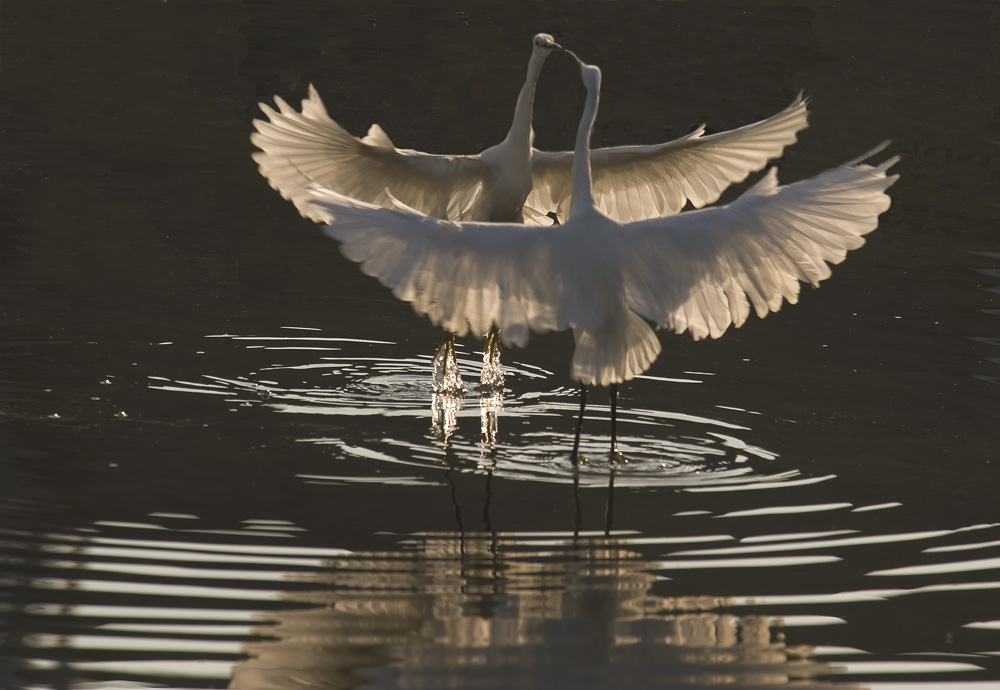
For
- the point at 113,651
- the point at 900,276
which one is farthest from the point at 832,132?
the point at 113,651

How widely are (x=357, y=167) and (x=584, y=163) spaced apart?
2827mm

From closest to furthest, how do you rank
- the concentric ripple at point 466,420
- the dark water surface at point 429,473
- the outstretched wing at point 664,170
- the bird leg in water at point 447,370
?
1. the dark water surface at point 429,473
2. the concentric ripple at point 466,420
3. the bird leg in water at point 447,370
4. the outstretched wing at point 664,170

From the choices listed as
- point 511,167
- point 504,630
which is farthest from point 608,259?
point 511,167

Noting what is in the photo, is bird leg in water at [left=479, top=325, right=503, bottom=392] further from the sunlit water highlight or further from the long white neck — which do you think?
the sunlit water highlight

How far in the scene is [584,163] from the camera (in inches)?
371

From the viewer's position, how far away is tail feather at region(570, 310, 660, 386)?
8852 millimetres

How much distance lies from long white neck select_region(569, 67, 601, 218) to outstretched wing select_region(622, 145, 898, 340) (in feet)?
1.07

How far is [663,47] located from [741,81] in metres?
1.66

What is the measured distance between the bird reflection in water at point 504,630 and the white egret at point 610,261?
1343 mm

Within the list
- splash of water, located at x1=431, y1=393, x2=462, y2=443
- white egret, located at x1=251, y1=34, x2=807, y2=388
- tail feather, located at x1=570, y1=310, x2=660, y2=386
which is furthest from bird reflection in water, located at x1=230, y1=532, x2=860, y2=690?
white egret, located at x1=251, y1=34, x2=807, y2=388

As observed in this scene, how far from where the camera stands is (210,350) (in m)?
12.1

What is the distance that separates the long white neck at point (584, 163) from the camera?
361 inches

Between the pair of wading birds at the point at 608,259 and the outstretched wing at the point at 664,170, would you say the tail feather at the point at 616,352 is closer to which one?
the pair of wading birds at the point at 608,259

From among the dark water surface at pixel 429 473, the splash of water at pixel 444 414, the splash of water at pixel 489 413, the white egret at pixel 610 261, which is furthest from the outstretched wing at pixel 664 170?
the white egret at pixel 610 261
